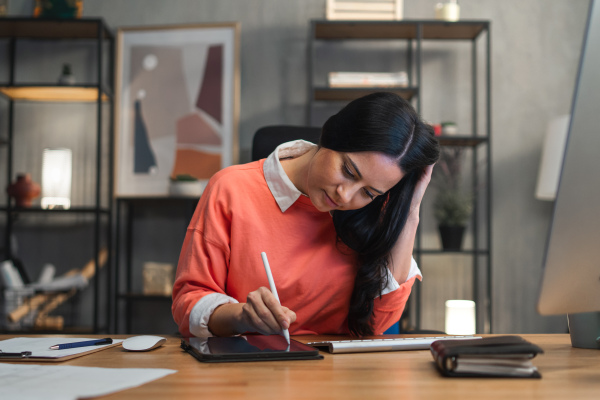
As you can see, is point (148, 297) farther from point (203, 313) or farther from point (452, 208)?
point (203, 313)

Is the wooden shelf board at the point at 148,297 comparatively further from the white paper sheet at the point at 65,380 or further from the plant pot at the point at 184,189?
the white paper sheet at the point at 65,380

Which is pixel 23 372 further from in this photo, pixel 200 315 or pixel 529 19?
pixel 529 19

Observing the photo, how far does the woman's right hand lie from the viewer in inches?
36.6

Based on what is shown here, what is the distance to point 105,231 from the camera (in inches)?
118

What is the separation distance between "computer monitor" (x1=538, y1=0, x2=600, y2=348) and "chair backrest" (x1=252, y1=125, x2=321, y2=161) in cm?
111

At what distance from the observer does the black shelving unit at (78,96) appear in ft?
9.01

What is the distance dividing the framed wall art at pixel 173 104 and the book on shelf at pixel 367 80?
1.90ft

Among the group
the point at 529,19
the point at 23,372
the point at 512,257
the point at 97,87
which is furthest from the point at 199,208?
the point at 529,19

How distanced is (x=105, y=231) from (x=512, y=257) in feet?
7.33

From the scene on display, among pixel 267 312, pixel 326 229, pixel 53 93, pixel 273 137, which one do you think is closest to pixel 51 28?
pixel 53 93

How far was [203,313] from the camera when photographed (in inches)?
43.7

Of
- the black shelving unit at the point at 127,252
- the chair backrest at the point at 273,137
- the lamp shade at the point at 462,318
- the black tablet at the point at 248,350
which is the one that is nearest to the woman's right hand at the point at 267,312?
the black tablet at the point at 248,350

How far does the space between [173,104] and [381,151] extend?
208cm

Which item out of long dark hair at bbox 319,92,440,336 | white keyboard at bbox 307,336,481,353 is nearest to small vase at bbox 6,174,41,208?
long dark hair at bbox 319,92,440,336
